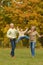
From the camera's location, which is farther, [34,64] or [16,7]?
[16,7]

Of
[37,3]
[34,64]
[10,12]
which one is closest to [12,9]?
[10,12]

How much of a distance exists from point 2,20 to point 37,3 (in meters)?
4.00

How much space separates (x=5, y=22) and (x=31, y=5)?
3.24 m

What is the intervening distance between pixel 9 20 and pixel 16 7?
62.5 inches

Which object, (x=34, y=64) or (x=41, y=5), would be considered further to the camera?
(x=41, y=5)

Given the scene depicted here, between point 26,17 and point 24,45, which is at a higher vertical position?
point 26,17

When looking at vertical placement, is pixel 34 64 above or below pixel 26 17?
above

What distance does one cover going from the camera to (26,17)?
30.9 meters

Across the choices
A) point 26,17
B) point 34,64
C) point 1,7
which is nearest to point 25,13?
point 26,17

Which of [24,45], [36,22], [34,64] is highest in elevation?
[34,64]

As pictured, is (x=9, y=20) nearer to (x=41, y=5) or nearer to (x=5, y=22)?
(x=5, y=22)

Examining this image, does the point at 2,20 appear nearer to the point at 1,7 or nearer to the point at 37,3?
the point at 1,7

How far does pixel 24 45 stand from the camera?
3131cm

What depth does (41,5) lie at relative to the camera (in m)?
31.4
